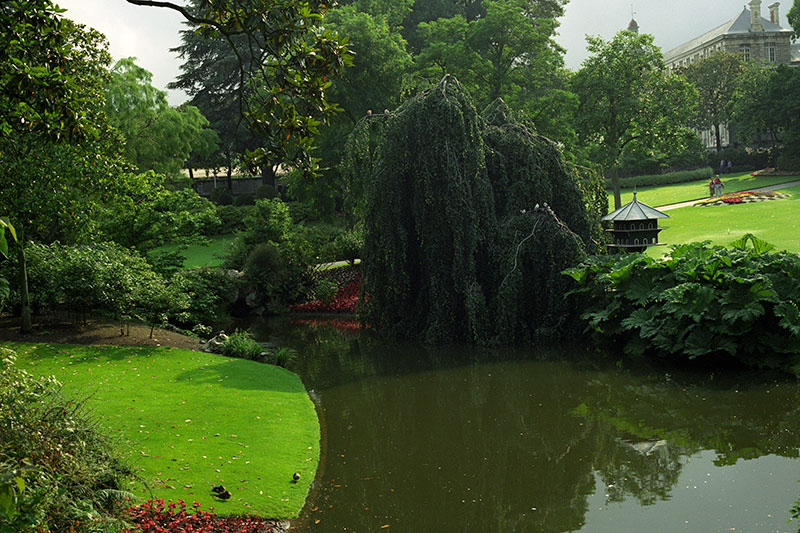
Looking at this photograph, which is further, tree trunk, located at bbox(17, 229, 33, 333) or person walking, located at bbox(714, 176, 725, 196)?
person walking, located at bbox(714, 176, 725, 196)

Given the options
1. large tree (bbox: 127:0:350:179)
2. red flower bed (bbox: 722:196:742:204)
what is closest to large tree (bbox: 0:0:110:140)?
large tree (bbox: 127:0:350:179)

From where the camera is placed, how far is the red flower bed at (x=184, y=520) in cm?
604

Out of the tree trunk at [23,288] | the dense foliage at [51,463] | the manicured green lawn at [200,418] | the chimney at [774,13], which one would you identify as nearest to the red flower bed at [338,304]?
the manicured green lawn at [200,418]

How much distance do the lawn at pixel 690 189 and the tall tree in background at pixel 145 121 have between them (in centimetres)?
2366

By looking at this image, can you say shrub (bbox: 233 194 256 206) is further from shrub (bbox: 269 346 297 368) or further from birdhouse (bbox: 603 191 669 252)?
birdhouse (bbox: 603 191 669 252)

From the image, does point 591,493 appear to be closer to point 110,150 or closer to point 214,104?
point 110,150

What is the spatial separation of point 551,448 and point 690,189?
4142 centimetres

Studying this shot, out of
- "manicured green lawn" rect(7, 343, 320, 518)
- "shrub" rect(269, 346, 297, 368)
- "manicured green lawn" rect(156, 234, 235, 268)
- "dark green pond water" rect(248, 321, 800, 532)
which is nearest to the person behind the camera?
"dark green pond water" rect(248, 321, 800, 532)

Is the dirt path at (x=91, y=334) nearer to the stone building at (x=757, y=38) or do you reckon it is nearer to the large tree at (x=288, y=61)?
the large tree at (x=288, y=61)

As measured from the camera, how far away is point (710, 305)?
1120 centimetres

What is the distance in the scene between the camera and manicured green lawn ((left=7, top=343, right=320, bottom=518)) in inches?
283

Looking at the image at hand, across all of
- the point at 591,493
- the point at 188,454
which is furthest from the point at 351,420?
the point at 591,493

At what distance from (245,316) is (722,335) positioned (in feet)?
45.5

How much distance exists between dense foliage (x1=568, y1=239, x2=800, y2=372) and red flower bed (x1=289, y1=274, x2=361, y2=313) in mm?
8913
